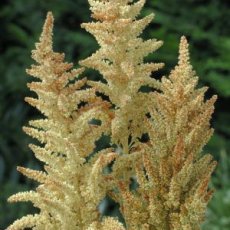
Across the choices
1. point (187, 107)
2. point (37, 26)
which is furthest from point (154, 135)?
point (37, 26)

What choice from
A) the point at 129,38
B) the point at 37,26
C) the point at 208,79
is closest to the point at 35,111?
the point at 37,26

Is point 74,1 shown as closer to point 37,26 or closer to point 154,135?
point 37,26

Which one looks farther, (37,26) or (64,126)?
(37,26)

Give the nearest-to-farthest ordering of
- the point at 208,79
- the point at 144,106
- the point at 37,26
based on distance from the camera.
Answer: the point at 144,106 → the point at 208,79 → the point at 37,26

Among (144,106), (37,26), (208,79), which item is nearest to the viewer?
(144,106)

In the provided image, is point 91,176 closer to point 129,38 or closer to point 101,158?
point 101,158

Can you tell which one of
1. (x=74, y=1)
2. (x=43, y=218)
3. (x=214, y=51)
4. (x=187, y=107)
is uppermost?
(x=74, y=1)

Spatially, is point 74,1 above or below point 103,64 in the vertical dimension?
above
